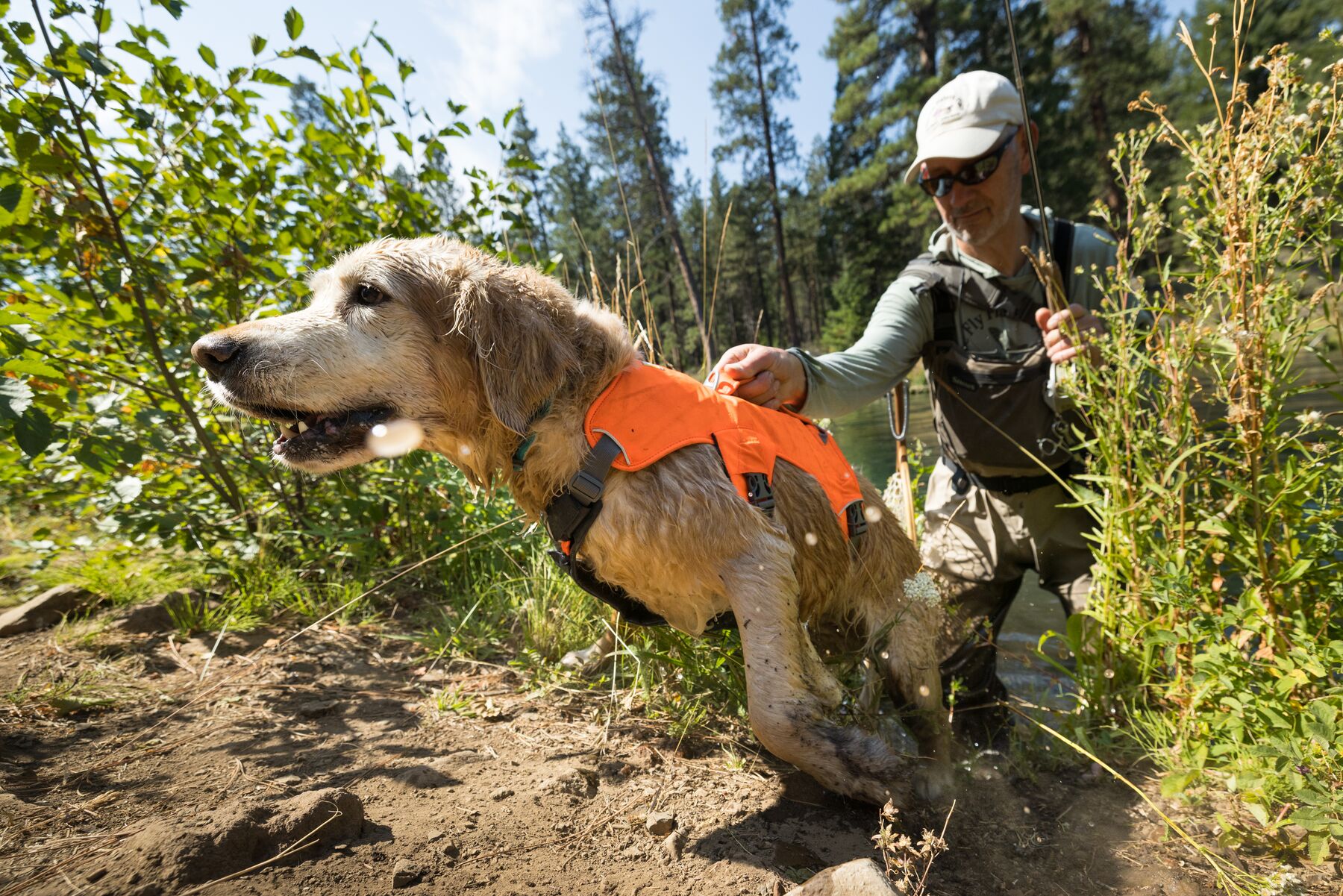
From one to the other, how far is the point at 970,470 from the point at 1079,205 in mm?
28372

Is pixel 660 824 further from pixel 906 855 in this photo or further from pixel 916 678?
pixel 916 678

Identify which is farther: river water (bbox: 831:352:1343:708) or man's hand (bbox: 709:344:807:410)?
river water (bbox: 831:352:1343:708)

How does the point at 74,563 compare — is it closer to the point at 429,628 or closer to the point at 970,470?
the point at 429,628

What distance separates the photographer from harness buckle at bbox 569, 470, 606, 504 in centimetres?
198

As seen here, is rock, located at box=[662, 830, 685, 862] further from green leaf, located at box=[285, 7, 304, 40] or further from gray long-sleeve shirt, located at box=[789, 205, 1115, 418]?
green leaf, located at box=[285, 7, 304, 40]

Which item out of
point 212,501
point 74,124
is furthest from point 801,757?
point 74,124

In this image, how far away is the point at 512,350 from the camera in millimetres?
2047

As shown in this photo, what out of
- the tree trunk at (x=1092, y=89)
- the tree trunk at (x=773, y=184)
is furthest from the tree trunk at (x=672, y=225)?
the tree trunk at (x=1092, y=89)

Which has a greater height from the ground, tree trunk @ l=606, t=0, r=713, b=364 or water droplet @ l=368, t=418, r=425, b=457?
tree trunk @ l=606, t=0, r=713, b=364

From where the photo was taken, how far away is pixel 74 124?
2576 millimetres

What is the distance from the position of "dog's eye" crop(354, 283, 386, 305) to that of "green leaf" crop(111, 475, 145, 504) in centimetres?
149

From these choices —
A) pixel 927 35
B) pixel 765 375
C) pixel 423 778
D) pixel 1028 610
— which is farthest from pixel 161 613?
pixel 927 35

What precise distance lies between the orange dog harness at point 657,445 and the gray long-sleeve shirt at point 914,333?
2.33 feet

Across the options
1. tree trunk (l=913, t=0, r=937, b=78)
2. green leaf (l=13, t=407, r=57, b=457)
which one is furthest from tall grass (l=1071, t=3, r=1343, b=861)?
tree trunk (l=913, t=0, r=937, b=78)
